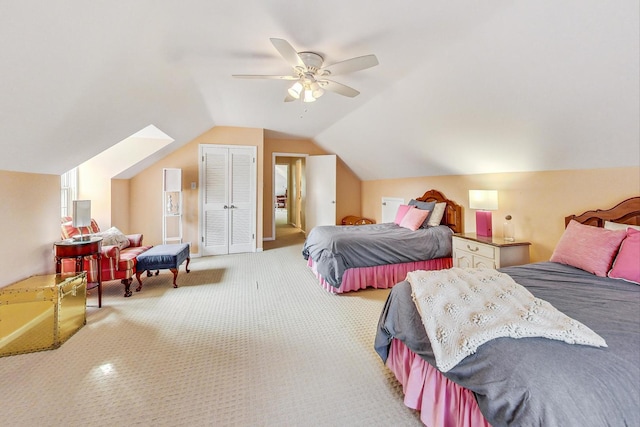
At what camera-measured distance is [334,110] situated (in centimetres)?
414

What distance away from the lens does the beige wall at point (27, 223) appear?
234cm

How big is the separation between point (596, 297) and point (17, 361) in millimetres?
3963

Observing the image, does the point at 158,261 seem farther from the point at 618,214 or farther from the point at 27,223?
the point at 618,214

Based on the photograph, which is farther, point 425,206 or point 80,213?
point 425,206

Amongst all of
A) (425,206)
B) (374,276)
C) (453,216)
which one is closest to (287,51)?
(374,276)

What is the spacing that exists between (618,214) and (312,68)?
290 centimetres

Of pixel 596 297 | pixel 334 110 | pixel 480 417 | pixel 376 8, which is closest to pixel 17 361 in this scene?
pixel 480 417

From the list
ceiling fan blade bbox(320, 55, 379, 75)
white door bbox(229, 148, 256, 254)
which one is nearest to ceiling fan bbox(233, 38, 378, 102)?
ceiling fan blade bbox(320, 55, 379, 75)

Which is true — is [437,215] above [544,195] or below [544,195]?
below

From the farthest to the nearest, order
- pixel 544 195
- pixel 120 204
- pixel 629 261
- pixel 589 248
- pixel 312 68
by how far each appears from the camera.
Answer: pixel 120 204, pixel 544 195, pixel 312 68, pixel 589 248, pixel 629 261

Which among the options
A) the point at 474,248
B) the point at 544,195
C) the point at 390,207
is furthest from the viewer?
the point at 390,207

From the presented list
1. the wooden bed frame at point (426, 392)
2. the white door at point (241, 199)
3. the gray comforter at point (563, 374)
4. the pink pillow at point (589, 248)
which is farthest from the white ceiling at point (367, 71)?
the wooden bed frame at point (426, 392)

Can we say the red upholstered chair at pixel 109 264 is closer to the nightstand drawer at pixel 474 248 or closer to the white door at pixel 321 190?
the white door at pixel 321 190

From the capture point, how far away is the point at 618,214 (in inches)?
88.2
